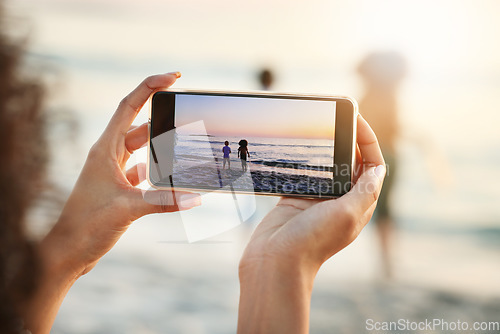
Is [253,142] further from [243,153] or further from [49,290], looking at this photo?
[49,290]

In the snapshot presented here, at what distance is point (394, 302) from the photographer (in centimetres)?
262

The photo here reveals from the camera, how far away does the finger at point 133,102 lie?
1.08 metres

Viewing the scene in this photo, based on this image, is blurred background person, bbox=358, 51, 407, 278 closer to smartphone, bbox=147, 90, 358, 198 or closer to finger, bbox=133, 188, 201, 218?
smartphone, bbox=147, 90, 358, 198

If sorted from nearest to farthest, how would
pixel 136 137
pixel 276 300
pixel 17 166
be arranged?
pixel 17 166
pixel 276 300
pixel 136 137

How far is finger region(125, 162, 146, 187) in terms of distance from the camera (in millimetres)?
1213

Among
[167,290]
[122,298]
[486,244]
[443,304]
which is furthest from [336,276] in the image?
[486,244]

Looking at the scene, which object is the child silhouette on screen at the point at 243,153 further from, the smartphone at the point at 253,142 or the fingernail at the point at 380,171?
the fingernail at the point at 380,171

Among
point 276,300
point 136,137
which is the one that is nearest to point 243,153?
point 136,137

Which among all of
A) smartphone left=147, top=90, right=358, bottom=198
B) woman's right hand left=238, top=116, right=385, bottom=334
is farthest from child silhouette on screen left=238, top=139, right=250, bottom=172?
woman's right hand left=238, top=116, right=385, bottom=334

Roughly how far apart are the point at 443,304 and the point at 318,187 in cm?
194

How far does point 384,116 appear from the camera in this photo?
3.12 meters

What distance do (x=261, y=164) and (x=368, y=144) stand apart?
276 millimetres

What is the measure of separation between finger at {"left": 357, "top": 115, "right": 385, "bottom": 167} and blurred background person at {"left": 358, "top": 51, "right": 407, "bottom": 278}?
2.02 meters

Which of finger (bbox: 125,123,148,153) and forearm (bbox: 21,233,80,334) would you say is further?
finger (bbox: 125,123,148,153)
